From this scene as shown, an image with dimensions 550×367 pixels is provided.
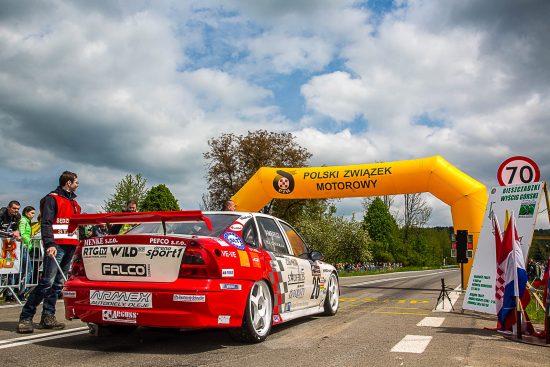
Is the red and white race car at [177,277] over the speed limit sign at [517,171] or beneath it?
beneath

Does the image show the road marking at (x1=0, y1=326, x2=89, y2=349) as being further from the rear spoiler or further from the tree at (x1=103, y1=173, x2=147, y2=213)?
the tree at (x1=103, y1=173, x2=147, y2=213)

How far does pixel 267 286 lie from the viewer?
589 cm

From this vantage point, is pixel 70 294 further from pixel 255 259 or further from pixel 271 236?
pixel 271 236

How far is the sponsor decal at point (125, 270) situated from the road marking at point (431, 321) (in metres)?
4.32

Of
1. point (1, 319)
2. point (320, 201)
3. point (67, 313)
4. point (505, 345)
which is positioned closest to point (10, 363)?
point (67, 313)

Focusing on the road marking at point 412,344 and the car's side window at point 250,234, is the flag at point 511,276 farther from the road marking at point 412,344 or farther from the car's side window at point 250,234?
the car's side window at point 250,234

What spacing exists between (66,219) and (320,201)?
1502 inches

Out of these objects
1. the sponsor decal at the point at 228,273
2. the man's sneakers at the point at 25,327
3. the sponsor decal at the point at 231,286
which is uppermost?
the sponsor decal at the point at 228,273

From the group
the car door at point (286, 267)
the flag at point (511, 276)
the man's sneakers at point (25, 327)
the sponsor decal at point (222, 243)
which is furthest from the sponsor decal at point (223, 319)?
the flag at point (511, 276)

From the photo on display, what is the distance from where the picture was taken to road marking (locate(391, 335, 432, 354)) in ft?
17.3

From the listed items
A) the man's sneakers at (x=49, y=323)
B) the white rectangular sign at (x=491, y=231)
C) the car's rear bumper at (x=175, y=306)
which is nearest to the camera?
the car's rear bumper at (x=175, y=306)

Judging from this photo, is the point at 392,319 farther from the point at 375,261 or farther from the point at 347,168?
the point at 375,261

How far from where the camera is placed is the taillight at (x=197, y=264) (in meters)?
4.99

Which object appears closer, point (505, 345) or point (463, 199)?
point (505, 345)
